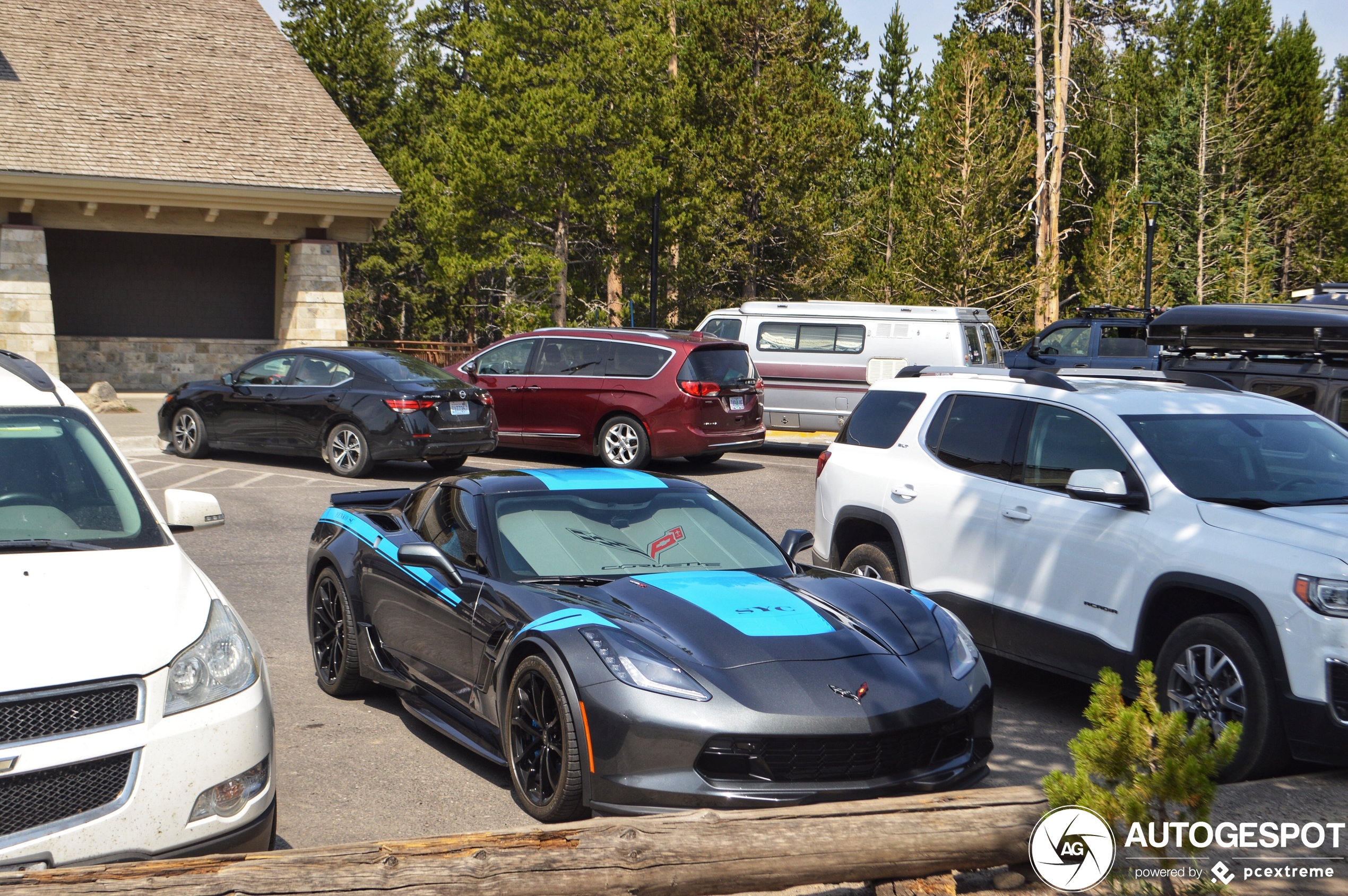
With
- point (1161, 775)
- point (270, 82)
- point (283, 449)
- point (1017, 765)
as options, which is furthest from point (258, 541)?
point (270, 82)

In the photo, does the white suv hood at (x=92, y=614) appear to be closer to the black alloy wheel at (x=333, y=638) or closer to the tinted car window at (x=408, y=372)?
the black alloy wheel at (x=333, y=638)

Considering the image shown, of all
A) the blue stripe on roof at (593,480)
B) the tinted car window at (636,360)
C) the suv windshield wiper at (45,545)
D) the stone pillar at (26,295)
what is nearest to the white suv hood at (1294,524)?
the blue stripe on roof at (593,480)

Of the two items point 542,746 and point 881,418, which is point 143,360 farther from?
point 542,746

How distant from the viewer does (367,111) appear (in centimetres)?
4369

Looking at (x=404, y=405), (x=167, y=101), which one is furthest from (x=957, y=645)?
(x=167, y=101)

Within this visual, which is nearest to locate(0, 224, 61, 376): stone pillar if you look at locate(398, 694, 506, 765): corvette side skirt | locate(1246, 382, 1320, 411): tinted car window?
locate(398, 694, 506, 765): corvette side skirt

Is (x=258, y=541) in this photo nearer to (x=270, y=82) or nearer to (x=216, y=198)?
(x=216, y=198)

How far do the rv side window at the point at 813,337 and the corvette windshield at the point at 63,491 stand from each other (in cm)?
1494

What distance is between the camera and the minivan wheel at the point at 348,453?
14.5 m

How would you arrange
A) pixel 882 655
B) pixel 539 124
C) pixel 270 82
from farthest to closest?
pixel 539 124 < pixel 270 82 < pixel 882 655

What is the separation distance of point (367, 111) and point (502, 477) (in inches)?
1610

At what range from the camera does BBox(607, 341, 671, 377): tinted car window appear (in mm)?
15688

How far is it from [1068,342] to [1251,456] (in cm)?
1455

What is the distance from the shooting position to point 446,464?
15875 mm
